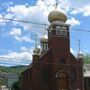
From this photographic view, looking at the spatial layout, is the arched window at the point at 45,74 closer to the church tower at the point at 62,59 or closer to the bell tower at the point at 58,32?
the church tower at the point at 62,59

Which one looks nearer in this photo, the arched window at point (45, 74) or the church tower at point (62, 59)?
the arched window at point (45, 74)

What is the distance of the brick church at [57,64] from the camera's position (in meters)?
55.9

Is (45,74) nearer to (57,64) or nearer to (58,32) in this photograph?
(57,64)

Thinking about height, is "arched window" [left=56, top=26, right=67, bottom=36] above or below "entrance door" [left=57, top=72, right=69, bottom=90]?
above

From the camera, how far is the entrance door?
55.7 m

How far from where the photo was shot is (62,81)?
2218 inches

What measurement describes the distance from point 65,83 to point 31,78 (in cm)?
609

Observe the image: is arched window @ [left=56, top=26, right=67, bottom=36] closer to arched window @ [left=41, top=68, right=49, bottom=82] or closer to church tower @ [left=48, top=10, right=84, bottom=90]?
church tower @ [left=48, top=10, right=84, bottom=90]

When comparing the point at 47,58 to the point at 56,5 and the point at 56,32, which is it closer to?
the point at 56,32

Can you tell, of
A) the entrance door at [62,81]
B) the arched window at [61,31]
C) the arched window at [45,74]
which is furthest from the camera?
the arched window at [61,31]

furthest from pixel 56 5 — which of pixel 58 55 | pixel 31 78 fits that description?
pixel 31 78

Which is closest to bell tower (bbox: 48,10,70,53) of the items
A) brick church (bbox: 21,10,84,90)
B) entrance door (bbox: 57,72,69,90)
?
brick church (bbox: 21,10,84,90)

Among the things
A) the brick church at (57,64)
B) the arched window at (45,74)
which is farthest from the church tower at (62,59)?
the arched window at (45,74)

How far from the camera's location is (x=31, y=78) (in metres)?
58.8
